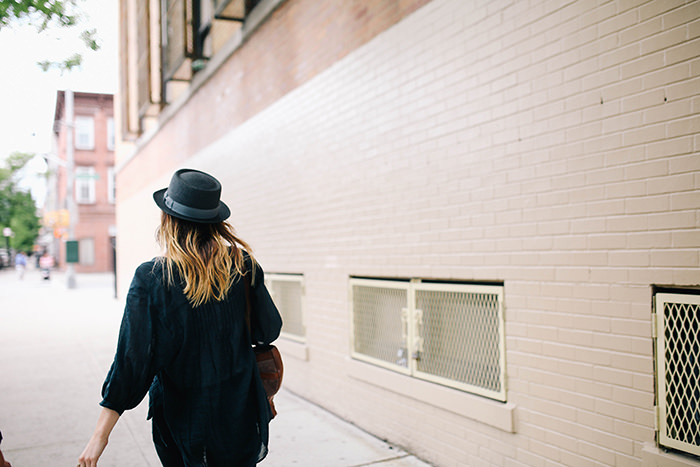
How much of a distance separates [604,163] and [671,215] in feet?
1.54

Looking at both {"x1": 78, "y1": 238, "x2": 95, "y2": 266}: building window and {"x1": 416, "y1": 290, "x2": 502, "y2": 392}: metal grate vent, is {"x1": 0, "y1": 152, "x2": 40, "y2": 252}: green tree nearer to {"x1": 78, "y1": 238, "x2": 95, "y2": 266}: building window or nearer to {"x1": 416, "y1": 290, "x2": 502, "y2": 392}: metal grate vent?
{"x1": 78, "y1": 238, "x2": 95, "y2": 266}: building window

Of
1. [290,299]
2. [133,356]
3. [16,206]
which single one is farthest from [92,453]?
[16,206]

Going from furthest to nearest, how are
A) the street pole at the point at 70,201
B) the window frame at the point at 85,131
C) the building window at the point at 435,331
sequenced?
the window frame at the point at 85,131 → the street pole at the point at 70,201 → the building window at the point at 435,331

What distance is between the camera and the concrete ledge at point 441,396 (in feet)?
12.2

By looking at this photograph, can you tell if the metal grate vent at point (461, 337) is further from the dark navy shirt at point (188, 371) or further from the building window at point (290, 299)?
the building window at point (290, 299)

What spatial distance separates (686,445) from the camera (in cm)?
269

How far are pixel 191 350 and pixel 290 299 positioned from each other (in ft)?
15.9

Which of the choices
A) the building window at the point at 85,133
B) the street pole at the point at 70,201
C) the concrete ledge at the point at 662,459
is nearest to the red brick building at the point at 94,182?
the building window at the point at 85,133

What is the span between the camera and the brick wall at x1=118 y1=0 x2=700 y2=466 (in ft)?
9.30

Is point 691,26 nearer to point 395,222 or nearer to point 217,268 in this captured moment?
point 217,268

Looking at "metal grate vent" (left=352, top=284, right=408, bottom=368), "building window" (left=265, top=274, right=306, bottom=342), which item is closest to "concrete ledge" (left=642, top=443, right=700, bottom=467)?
"metal grate vent" (left=352, top=284, right=408, bottom=368)

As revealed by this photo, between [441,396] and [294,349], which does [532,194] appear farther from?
[294,349]

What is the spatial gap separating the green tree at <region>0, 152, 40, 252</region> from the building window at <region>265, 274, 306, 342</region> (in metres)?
54.0

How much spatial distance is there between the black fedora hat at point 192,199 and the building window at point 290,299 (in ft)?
13.6
